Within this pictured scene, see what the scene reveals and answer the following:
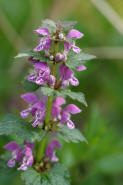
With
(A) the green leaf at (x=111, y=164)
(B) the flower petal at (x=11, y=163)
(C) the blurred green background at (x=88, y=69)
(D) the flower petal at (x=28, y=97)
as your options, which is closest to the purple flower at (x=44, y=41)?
(D) the flower petal at (x=28, y=97)

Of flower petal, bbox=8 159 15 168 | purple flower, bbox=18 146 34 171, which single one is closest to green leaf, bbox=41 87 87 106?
purple flower, bbox=18 146 34 171

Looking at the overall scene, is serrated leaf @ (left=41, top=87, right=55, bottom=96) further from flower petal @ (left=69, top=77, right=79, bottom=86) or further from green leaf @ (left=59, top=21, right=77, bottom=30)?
green leaf @ (left=59, top=21, right=77, bottom=30)

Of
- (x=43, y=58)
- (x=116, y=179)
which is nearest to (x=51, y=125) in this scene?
(x=43, y=58)

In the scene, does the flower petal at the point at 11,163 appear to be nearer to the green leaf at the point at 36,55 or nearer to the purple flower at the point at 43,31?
the green leaf at the point at 36,55

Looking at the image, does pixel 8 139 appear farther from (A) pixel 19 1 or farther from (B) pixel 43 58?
(A) pixel 19 1

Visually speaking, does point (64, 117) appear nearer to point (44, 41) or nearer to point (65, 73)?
point (65, 73)

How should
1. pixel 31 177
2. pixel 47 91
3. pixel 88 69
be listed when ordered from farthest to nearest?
pixel 88 69, pixel 31 177, pixel 47 91

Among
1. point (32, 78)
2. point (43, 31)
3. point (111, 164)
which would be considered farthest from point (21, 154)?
point (111, 164)
